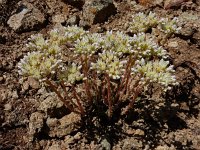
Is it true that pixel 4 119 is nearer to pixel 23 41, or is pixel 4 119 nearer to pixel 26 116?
pixel 26 116

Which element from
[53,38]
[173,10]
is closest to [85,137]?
[53,38]

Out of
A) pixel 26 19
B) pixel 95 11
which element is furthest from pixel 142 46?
pixel 26 19

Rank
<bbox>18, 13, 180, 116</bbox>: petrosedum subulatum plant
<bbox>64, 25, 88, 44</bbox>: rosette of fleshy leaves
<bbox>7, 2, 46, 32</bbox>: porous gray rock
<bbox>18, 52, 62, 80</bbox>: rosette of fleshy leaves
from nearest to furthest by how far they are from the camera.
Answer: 1. <bbox>18, 52, 62, 80</bbox>: rosette of fleshy leaves
2. <bbox>18, 13, 180, 116</bbox>: petrosedum subulatum plant
3. <bbox>64, 25, 88, 44</bbox>: rosette of fleshy leaves
4. <bbox>7, 2, 46, 32</bbox>: porous gray rock

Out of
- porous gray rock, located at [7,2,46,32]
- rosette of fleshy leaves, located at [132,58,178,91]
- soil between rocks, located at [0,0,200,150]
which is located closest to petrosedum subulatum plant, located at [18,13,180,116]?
rosette of fleshy leaves, located at [132,58,178,91]

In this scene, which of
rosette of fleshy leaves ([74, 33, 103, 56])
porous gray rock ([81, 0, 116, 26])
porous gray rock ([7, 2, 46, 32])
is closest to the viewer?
rosette of fleshy leaves ([74, 33, 103, 56])

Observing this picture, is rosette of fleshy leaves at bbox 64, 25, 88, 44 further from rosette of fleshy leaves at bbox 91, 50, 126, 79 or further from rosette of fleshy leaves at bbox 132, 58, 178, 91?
rosette of fleshy leaves at bbox 132, 58, 178, 91

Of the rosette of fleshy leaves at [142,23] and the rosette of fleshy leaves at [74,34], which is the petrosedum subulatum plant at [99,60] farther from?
the rosette of fleshy leaves at [142,23]

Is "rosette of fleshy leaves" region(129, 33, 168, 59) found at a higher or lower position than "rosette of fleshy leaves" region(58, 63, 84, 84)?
higher
